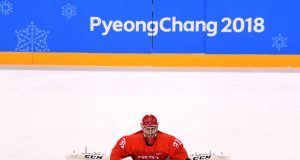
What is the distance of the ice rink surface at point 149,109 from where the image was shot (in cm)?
619

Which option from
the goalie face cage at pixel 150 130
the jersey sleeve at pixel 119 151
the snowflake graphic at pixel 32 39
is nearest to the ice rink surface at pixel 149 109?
the snowflake graphic at pixel 32 39

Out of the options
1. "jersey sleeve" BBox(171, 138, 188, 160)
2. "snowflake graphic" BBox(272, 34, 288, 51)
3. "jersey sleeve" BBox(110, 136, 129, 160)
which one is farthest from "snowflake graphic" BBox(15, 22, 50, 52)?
"jersey sleeve" BBox(171, 138, 188, 160)

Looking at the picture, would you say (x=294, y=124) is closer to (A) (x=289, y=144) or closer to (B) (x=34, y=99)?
(A) (x=289, y=144)

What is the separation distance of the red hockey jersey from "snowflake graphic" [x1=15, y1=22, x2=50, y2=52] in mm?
7793

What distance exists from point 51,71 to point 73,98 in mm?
2811

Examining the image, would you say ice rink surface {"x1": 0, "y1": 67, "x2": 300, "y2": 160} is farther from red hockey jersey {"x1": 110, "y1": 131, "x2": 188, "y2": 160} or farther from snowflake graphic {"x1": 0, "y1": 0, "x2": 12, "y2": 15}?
red hockey jersey {"x1": 110, "y1": 131, "x2": 188, "y2": 160}

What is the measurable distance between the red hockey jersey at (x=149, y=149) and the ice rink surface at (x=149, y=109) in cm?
141

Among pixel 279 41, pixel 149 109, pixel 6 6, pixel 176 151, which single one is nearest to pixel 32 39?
pixel 6 6

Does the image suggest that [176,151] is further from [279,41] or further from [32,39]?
[32,39]

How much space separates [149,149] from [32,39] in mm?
7956

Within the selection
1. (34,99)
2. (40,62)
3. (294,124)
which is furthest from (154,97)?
(40,62)

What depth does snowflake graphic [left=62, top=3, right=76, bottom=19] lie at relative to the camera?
11781 mm

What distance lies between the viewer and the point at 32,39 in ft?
38.8

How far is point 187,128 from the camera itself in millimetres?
7023
